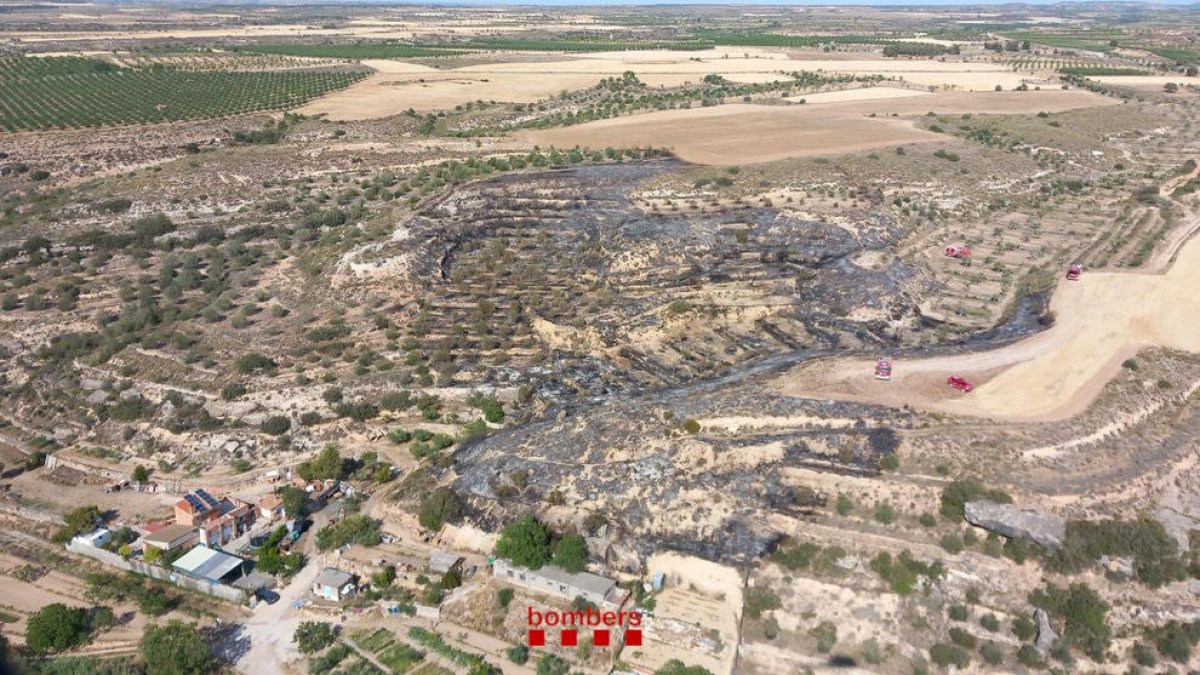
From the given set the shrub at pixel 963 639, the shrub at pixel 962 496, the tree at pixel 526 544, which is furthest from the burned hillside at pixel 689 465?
the shrub at pixel 963 639

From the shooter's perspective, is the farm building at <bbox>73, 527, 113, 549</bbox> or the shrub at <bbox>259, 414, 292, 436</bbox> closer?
the farm building at <bbox>73, 527, 113, 549</bbox>

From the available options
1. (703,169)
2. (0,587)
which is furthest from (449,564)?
(703,169)

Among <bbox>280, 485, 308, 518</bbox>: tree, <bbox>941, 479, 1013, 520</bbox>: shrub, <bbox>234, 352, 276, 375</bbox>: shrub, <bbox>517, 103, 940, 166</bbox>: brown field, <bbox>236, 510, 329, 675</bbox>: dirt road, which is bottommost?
<bbox>236, 510, 329, 675</bbox>: dirt road

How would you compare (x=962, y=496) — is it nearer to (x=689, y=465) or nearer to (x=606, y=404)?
(x=689, y=465)

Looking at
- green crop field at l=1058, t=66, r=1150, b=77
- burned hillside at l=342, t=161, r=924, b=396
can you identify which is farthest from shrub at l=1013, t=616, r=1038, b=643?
green crop field at l=1058, t=66, r=1150, b=77

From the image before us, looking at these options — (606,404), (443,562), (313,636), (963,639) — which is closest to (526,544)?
(443,562)

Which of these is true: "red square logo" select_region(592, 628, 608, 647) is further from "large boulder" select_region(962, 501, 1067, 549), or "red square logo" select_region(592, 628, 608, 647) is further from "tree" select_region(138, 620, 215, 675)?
"large boulder" select_region(962, 501, 1067, 549)

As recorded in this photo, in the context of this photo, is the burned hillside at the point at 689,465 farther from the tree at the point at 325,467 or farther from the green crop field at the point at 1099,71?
the green crop field at the point at 1099,71
